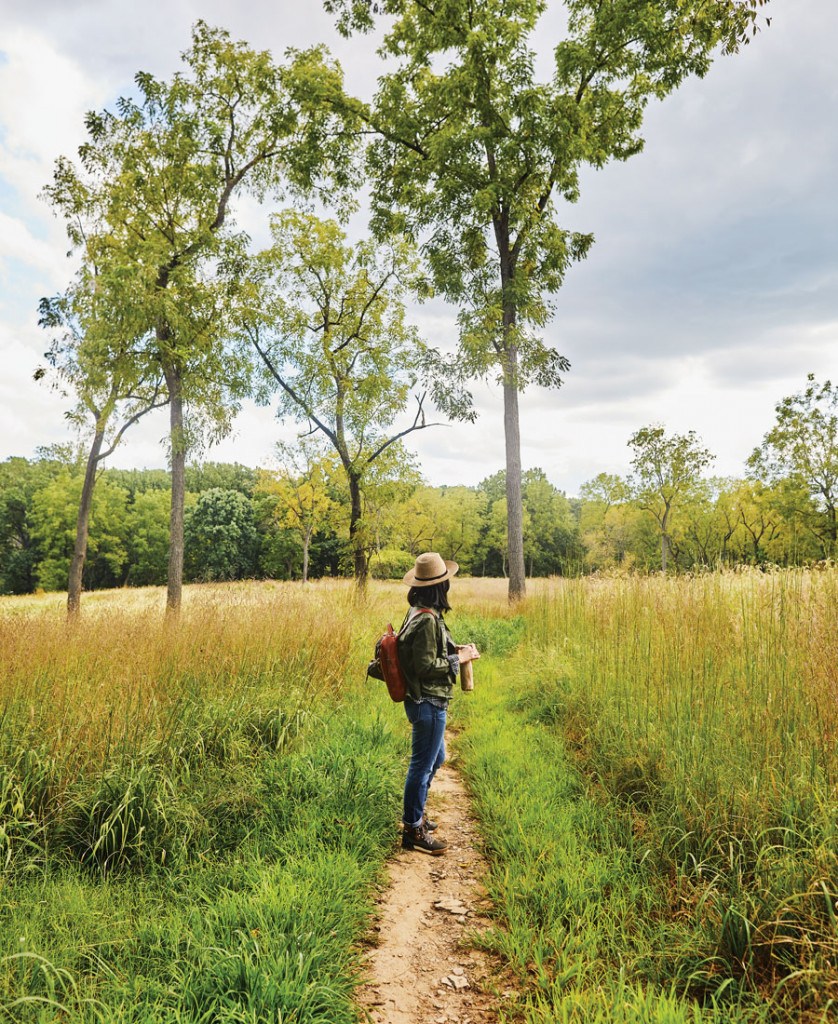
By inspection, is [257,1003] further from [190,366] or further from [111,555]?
→ [111,555]

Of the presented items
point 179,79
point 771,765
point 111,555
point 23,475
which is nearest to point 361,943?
point 771,765

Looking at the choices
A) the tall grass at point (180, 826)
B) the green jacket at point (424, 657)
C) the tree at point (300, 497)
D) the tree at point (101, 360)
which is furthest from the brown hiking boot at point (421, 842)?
the tree at point (300, 497)

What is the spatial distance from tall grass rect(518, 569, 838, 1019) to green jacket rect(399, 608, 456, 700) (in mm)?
1567

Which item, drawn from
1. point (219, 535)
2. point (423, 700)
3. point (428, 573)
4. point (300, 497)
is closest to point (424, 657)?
point (423, 700)

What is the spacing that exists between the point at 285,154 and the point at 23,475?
67.5 metres

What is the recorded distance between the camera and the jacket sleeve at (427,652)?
3791mm

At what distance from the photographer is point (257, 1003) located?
2.10 m

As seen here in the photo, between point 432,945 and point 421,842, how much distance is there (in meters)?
0.95

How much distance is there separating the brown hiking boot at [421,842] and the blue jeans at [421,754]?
0.05 meters

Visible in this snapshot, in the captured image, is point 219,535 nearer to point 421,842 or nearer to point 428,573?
point 428,573

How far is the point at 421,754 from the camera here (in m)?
3.83

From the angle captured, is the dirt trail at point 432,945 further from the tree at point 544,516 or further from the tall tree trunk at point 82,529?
the tree at point 544,516

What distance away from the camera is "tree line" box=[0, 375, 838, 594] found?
27031mm

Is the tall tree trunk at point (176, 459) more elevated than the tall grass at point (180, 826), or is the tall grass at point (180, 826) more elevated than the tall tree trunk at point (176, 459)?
the tall tree trunk at point (176, 459)
